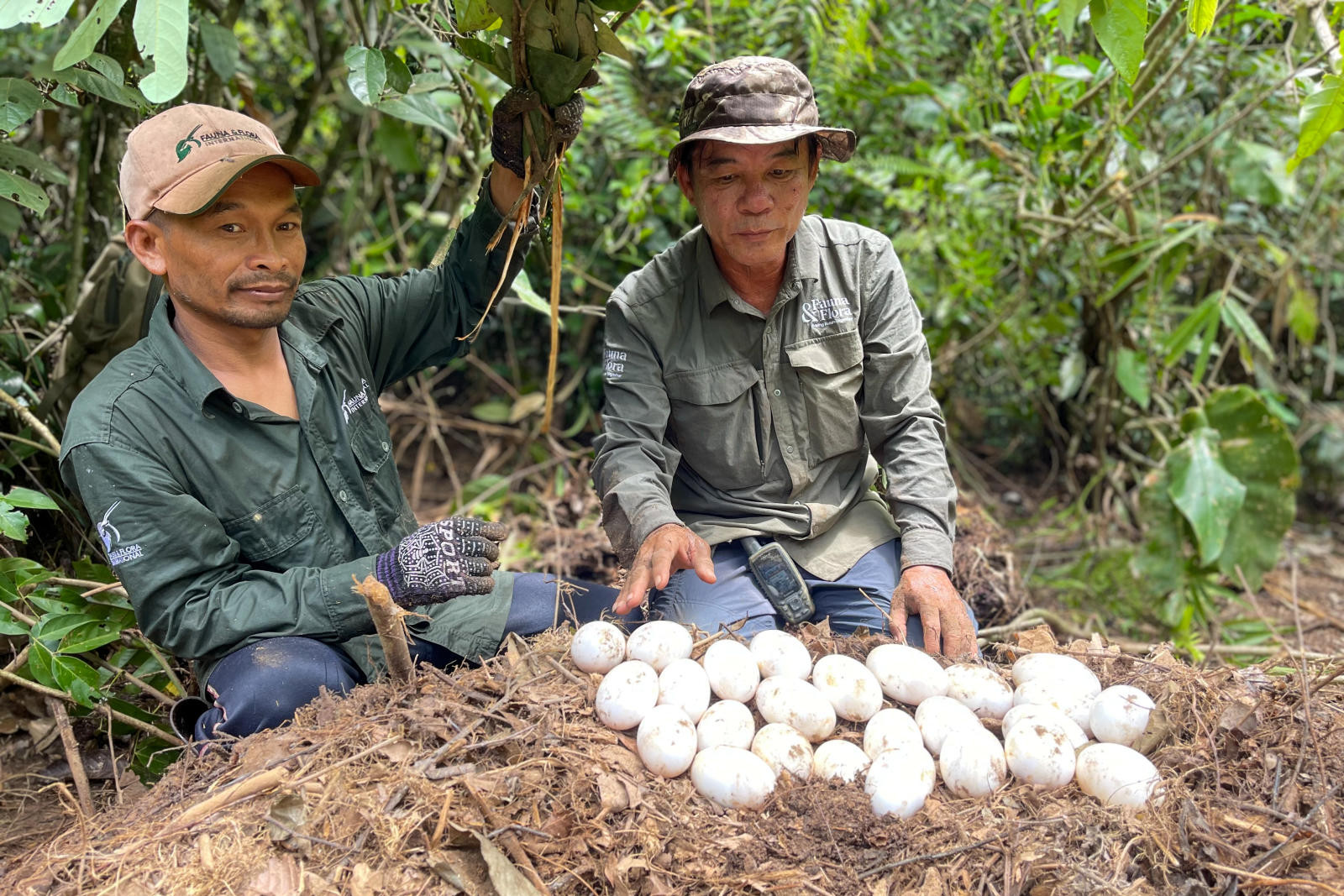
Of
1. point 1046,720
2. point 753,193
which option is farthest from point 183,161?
point 1046,720

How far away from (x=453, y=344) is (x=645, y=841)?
1628mm

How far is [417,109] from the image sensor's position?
2.94 metres

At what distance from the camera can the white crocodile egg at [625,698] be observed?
2.04 meters

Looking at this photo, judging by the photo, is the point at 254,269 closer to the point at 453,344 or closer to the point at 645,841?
the point at 453,344

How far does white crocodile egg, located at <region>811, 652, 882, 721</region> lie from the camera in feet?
7.06

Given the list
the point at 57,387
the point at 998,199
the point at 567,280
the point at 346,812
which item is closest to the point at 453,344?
the point at 57,387

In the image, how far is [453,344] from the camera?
9.45 ft

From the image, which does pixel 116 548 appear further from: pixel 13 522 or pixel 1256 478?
pixel 1256 478

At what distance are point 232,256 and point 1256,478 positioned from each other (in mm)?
3995

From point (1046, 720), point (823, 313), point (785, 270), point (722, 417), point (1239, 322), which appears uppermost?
point (785, 270)

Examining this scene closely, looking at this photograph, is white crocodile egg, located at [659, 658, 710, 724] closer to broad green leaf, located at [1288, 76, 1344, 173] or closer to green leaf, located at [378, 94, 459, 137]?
green leaf, located at [378, 94, 459, 137]

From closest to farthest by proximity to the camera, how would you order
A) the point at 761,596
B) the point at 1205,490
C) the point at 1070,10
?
the point at 1070,10 → the point at 761,596 → the point at 1205,490

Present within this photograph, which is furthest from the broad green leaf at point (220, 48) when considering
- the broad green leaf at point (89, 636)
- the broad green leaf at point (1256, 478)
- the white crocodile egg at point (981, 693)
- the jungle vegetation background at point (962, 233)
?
the broad green leaf at point (1256, 478)

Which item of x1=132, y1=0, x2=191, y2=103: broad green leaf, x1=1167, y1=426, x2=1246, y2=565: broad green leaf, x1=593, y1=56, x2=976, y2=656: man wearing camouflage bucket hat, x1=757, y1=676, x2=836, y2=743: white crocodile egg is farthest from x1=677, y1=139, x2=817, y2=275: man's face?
x1=1167, y1=426, x2=1246, y2=565: broad green leaf
